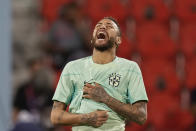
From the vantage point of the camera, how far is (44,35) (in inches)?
308

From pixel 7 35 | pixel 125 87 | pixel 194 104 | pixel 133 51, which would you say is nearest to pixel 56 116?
pixel 125 87

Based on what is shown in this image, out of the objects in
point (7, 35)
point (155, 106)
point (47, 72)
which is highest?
point (7, 35)

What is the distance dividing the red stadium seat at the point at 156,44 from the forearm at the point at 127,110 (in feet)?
15.7

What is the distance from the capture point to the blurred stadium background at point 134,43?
738 cm

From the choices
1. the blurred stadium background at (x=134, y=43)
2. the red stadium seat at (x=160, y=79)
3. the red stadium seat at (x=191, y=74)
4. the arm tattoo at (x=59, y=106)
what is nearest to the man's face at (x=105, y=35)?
the arm tattoo at (x=59, y=106)

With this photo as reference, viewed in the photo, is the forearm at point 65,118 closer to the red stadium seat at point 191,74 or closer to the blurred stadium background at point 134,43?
the blurred stadium background at point 134,43

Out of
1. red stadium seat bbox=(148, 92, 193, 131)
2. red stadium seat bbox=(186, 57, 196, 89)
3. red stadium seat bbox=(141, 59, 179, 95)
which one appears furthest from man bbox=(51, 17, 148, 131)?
red stadium seat bbox=(186, 57, 196, 89)

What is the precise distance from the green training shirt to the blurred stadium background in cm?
355

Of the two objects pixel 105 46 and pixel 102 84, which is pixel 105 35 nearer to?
pixel 105 46

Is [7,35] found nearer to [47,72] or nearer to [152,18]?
[47,72]

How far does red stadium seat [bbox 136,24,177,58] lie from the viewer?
7934 mm

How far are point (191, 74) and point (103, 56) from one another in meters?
4.72

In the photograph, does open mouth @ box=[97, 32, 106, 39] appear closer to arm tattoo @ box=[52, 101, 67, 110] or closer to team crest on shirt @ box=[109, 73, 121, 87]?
team crest on shirt @ box=[109, 73, 121, 87]

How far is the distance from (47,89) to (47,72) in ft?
0.89
